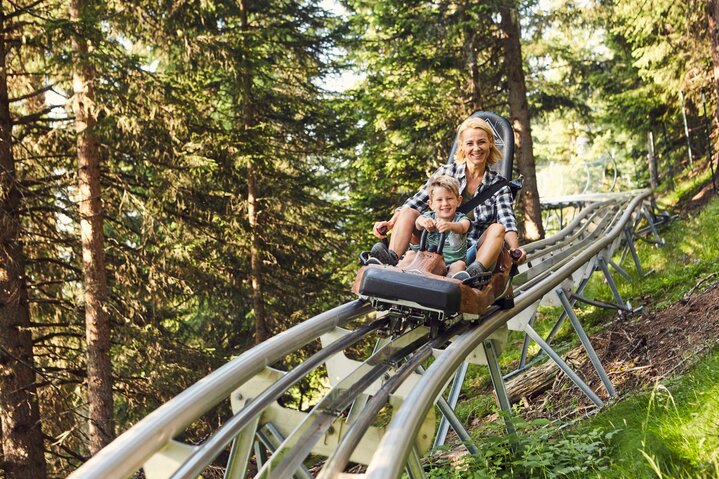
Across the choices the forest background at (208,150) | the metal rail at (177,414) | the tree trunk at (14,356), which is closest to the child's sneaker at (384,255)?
the metal rail at (177,414)

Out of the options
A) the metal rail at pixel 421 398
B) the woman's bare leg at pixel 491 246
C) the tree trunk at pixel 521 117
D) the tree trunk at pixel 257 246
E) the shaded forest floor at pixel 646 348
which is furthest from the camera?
the tree trunk at pixel 257 246

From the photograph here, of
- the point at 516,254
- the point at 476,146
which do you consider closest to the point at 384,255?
the point at 516,254

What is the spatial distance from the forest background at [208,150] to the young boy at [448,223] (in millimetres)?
4556

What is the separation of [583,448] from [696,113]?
1754cm

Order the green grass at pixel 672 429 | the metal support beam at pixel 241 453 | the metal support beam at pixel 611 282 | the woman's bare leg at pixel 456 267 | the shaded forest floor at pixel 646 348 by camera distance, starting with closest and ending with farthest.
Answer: the metal support beam at pixel 241 453, the green grass at pixel 672 429, the woman's bare leg at pixel 456 267, the shaded forest floor at pixel 646 348, the metal support beam at pixel 611 282

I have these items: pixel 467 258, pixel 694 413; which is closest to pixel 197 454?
pixel 694 413

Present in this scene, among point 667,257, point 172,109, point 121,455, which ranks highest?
point 172,109

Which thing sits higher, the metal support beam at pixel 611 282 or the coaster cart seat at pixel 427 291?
the coaster cart seat at pixel 427 291

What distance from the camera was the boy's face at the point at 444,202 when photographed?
5.14 m

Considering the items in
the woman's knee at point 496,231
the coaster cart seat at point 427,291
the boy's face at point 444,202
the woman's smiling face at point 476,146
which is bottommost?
the coaster cart seat at point 427,291

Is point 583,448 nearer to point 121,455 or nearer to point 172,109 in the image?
point 121,455

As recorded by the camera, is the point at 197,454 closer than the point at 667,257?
Yes

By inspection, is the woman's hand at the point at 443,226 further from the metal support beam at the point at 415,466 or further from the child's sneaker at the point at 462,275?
the metal support beam at the point at 415,466

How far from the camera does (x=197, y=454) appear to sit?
273 centimetres
